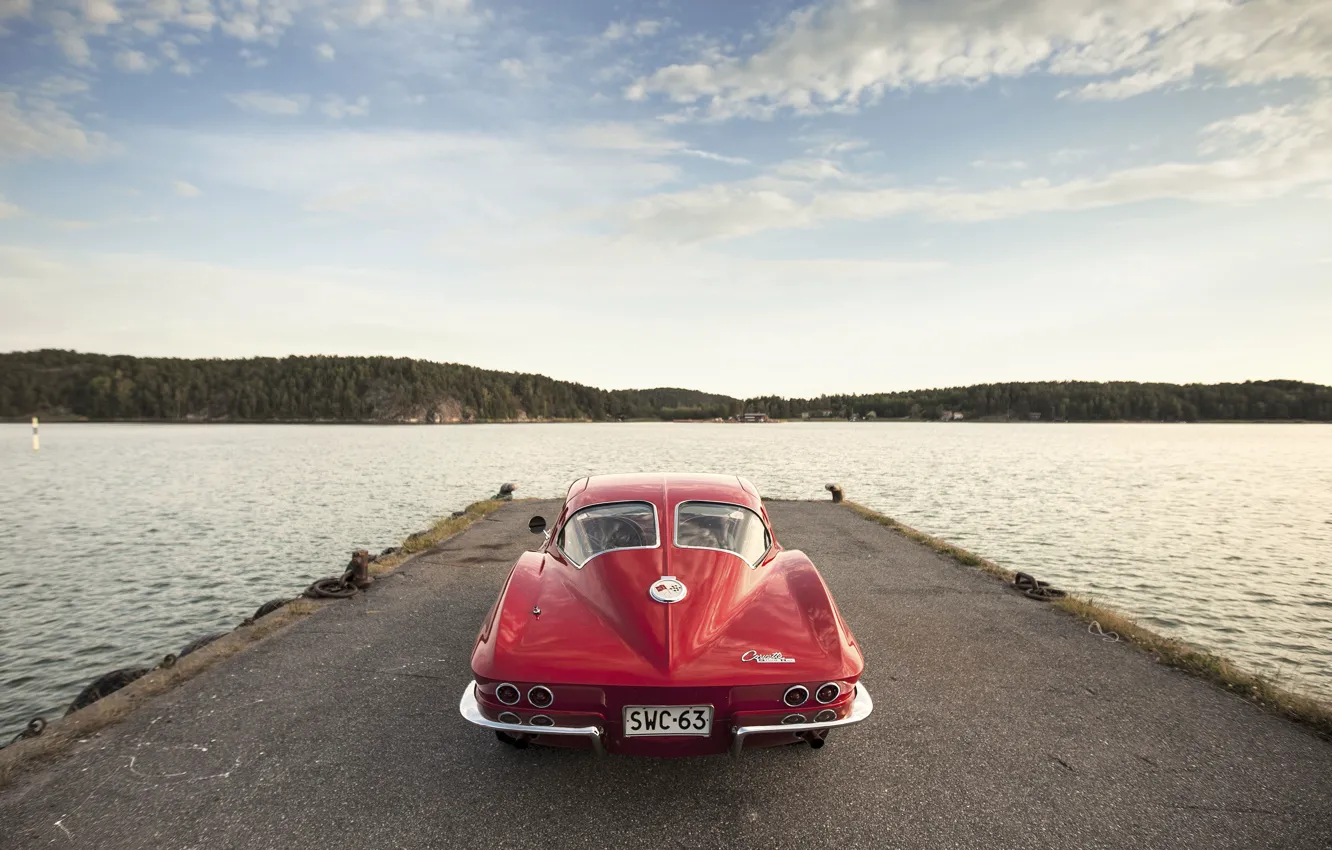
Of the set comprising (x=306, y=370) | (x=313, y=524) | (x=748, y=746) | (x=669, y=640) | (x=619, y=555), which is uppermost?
(x=306, y=370)

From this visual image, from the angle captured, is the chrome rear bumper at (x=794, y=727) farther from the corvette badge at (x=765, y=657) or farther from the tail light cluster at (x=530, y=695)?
the tail light cluster at (x=530, y=695)

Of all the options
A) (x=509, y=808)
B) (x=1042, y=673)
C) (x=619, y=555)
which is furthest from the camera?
(x=1042, y=673)

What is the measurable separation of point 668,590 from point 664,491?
44.3 inches

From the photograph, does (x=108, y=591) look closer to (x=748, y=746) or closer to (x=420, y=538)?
(x=420, y=538)

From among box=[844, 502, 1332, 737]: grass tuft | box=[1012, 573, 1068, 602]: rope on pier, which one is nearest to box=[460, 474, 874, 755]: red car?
box=[844, 502, 1332, 737]: grass tuft

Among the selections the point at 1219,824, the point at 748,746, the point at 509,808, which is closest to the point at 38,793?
the point at 509,808

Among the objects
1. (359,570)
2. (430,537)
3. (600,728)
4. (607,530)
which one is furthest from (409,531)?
(600,728)

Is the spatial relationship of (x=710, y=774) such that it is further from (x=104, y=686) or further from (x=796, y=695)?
(x=104, y=686)

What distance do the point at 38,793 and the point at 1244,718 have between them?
26.6ft

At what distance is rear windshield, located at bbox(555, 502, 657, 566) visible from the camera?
4.72 metres

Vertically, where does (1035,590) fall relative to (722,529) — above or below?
below

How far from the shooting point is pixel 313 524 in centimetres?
1980

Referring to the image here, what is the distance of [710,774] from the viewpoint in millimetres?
4176

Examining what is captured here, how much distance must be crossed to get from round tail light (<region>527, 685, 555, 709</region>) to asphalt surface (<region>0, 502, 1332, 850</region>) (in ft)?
2.06
